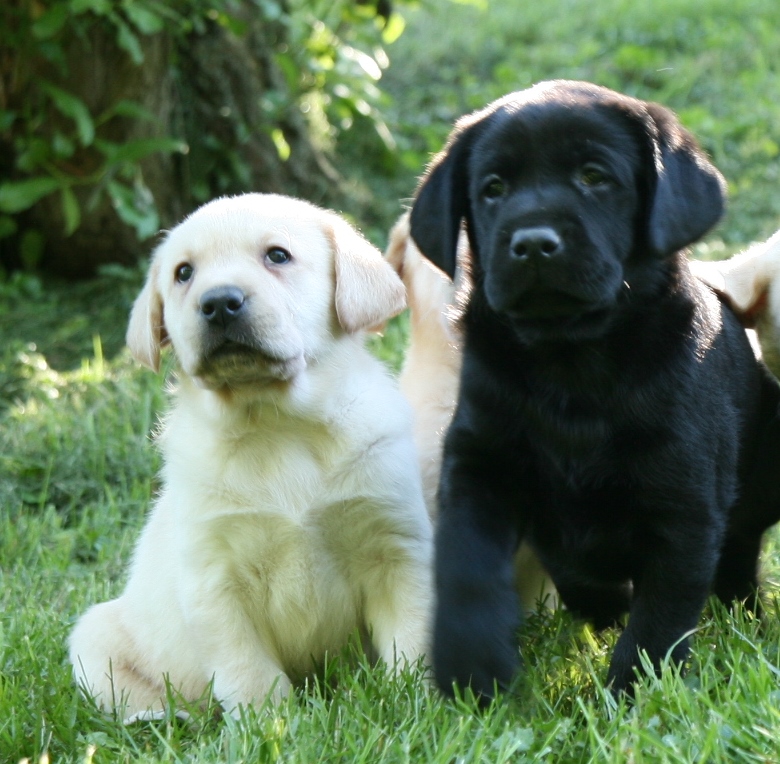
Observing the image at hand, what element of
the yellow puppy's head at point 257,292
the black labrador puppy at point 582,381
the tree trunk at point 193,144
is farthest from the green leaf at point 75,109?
the black labrador puppy at point 582,381

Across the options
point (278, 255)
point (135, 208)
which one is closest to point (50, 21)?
point (135, 208)

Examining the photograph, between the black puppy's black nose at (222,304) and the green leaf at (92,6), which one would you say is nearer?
the black puppy's black nose at (222,304)

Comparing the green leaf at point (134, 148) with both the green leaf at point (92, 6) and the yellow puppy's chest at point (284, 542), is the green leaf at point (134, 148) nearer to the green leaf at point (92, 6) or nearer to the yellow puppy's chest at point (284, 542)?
the green leaf at point (92, 6)

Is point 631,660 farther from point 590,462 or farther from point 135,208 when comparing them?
point 135,208

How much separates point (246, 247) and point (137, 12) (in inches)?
114

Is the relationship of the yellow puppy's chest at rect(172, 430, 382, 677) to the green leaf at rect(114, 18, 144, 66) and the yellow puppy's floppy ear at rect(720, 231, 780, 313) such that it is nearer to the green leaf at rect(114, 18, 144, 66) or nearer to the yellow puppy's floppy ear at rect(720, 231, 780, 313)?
the yellow puppy's floppy ear at rect(720, 231, 780, 313)

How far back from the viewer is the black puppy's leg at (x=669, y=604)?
8.85 ft

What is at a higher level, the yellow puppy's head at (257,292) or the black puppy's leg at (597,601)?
the yellow puppy's head at (257,292)

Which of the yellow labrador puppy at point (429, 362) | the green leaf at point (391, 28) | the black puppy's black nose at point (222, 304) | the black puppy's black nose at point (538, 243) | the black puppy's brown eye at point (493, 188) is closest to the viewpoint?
the black puppy's black nose at point (538, 243)

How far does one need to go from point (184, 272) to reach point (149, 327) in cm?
20

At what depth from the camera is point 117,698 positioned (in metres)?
3.20

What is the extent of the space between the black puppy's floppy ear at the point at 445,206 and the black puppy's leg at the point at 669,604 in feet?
2.71

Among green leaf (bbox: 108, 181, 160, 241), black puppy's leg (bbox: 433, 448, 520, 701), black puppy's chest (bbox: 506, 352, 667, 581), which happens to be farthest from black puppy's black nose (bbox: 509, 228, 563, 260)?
green leaf (bbox: 108, 181, 160, 241)

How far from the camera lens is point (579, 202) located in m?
2.71
